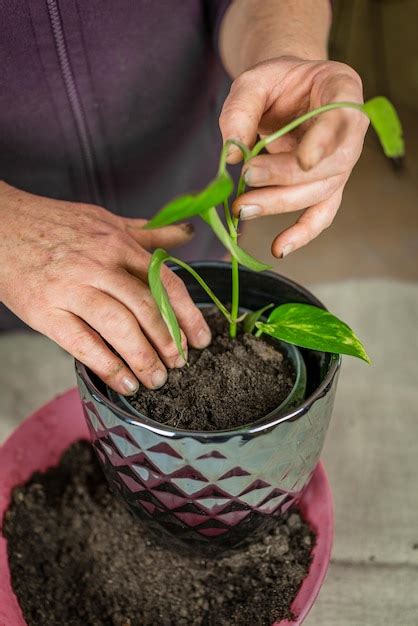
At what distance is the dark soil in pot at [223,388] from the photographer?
18.8 inches

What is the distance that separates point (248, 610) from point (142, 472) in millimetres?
152

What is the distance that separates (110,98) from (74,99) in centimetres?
5

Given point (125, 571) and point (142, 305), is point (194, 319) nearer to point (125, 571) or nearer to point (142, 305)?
point (142, 305)

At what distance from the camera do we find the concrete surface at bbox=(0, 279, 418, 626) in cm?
65

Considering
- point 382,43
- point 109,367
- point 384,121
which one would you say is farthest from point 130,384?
point 382,43

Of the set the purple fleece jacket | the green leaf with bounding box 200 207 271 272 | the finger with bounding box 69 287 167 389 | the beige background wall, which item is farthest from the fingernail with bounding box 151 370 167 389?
the beige background wall

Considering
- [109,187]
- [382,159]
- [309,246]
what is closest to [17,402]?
[109,187]

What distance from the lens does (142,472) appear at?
483mm

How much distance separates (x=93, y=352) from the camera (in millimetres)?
490

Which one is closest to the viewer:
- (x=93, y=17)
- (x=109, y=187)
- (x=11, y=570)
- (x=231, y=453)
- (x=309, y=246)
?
(x=231, y=453)

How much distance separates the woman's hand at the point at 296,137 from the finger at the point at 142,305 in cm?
9

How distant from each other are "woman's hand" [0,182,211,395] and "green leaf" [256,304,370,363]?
0.05 meters

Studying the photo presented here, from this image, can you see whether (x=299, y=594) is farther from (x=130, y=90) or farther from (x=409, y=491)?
(x=130, y=90)

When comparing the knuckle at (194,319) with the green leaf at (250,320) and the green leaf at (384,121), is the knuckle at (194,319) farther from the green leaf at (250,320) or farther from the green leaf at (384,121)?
the green leaf at (384,121)
